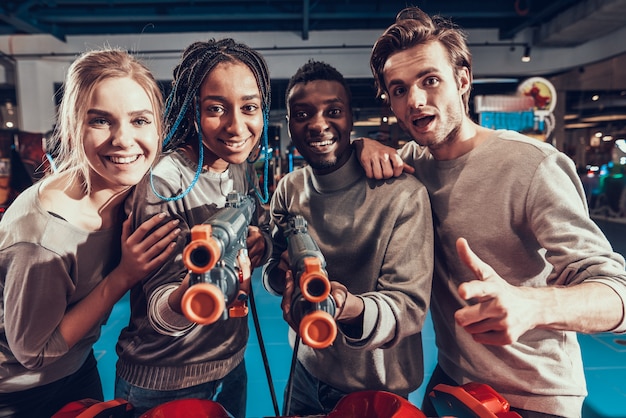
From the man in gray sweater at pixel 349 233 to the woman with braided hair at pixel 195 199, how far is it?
5.5 inches

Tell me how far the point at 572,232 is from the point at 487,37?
8485 mm

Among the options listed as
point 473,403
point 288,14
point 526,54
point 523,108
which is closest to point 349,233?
point 473,403

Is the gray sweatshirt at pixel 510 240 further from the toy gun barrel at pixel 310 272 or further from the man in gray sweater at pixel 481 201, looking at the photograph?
the toy gun barrel at pixel 310 272

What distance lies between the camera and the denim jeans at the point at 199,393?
1.12 meters

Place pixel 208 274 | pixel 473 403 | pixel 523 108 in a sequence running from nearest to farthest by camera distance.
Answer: pixel 208 274, pixel 473 403, pixel 523 108

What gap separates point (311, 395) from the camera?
1.32 metres

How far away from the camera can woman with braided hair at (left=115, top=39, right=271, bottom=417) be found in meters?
1.00

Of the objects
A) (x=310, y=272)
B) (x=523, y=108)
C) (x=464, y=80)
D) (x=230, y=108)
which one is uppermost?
(x=523, y=108)

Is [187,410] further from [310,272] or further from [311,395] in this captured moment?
[311,395]

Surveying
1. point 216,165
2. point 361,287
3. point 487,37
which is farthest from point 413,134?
point 487,37

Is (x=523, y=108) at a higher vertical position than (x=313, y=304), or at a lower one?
higher

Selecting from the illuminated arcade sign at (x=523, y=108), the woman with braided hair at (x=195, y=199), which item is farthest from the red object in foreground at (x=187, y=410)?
the illuminated arcade sign at (x=523, y=108)

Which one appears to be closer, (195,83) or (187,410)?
(187,410)

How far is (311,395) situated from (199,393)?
36cm
